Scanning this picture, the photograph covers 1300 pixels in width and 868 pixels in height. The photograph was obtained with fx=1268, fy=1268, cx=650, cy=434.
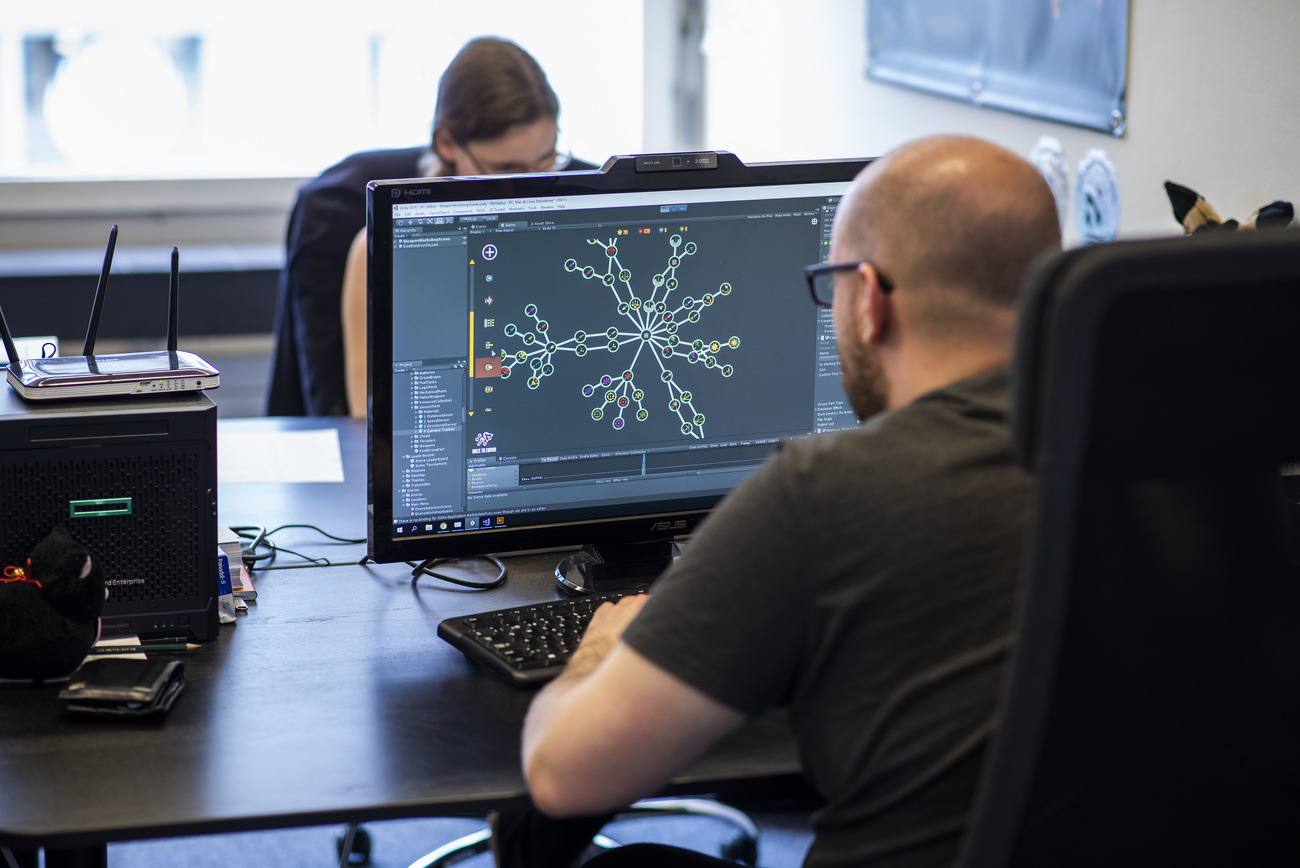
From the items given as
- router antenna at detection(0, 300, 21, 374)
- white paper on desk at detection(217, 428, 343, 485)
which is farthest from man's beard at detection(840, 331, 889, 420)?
white paper on desk at detection(217, 428, 343, 485)

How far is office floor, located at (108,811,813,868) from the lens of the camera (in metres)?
2.11

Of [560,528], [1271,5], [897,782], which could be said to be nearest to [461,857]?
[560,528]

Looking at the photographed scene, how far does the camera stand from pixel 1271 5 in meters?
1.76

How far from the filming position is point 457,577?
4.71ft

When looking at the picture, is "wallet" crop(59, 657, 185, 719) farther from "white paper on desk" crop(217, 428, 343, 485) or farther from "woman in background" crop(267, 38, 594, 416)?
"woman in background" crop(267, 38, 594, 416)

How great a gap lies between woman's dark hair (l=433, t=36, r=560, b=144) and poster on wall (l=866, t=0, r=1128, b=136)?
0.83 m

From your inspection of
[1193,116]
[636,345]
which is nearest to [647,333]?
[636,345]

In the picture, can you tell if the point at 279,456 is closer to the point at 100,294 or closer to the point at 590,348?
the point at 100,294

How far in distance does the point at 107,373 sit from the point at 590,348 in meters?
0.48

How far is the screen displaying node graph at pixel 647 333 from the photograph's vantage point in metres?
1.31

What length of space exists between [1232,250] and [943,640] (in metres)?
0.29

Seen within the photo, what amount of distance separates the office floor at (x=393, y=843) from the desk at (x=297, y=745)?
3.14 feet

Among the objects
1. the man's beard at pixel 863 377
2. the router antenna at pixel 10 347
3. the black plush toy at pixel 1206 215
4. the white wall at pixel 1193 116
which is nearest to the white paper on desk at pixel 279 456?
the router antenna at pixel 10 347

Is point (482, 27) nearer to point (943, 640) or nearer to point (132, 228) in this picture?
point (132, 228)
